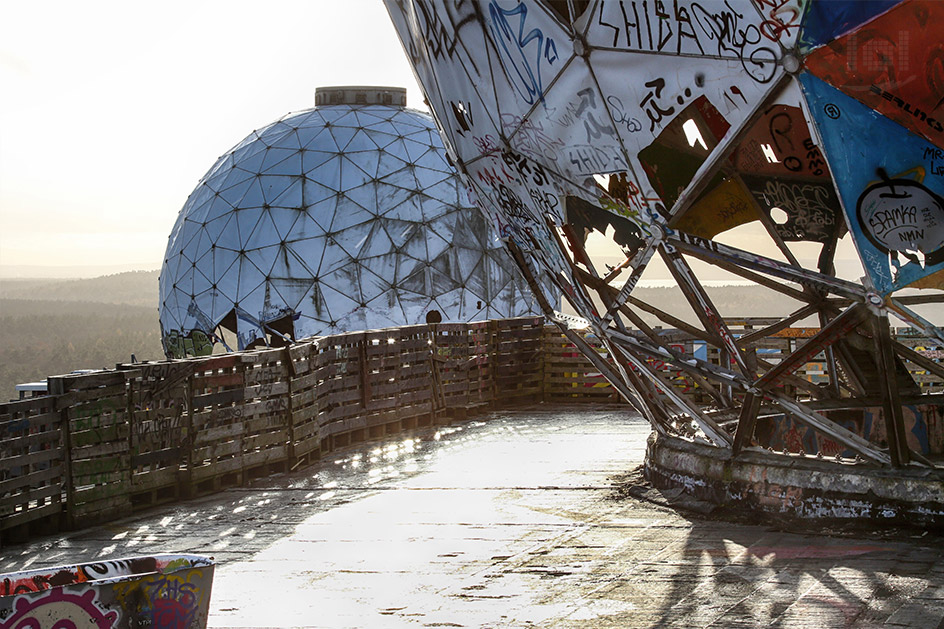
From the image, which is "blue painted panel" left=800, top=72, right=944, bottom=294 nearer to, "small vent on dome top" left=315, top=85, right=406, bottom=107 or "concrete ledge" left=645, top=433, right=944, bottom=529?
"concrete ledge" left=645, top=433, right=944, bottom=529

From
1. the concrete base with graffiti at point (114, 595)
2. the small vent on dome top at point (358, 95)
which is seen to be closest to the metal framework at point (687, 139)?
the concrete base with graffiti at point (114, 595)

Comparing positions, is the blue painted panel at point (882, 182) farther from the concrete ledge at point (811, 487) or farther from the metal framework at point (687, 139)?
the concrete ledge at point (811, 487)

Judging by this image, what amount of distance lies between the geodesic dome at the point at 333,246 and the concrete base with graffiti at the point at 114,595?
16.2m

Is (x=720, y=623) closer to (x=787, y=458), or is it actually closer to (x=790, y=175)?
(x=787, y=458)

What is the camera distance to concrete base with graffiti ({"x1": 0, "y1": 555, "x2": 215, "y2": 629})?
500 centimetres

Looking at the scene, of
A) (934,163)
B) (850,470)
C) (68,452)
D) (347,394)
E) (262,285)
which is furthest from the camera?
(262,285)

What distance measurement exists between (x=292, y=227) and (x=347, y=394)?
8.55 m

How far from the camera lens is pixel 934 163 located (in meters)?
7.80

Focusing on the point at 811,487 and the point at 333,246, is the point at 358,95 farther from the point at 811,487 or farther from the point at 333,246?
the point at 811,487

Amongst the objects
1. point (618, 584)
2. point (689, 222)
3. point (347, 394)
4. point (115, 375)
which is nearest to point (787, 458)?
point (618, 584)

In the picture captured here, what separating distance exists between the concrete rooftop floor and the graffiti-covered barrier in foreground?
355 mm

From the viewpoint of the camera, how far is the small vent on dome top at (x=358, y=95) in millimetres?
26422

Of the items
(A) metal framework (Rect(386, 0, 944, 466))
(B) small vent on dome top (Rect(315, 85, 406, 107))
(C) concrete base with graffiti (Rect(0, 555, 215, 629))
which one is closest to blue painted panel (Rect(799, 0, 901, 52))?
(A) metal framework (Rect(386, 0, 944, 466))

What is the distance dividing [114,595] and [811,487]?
545 cm
